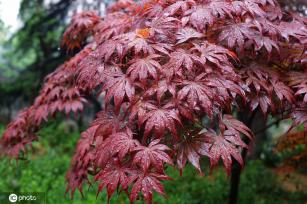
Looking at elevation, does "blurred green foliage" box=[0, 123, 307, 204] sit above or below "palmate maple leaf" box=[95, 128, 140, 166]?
below

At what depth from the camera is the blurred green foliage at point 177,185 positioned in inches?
196

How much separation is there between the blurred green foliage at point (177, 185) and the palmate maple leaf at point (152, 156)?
2741mm

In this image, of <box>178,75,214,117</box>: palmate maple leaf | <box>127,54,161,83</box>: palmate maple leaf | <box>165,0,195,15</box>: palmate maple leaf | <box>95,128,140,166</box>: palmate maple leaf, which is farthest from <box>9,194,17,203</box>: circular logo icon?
<box>178,75,214,117</box>: palmate maple leaf

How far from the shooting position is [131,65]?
208 centimetres

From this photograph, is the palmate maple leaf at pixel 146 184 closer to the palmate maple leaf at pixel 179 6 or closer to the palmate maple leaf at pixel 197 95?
the palmate maple leaf at pixel 197 95

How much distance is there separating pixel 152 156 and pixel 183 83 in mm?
414

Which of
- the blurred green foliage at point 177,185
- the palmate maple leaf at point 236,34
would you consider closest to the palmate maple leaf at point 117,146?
the palmate maple leaf at point 236,34

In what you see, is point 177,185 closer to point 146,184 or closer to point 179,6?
point 179,6

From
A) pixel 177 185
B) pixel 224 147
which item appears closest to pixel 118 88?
pixel 224 147

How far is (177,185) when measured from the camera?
5.79 meters

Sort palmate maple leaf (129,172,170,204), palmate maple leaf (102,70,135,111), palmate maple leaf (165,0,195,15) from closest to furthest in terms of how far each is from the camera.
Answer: palmate maple leaf (129,172,170,204) → palmate maple leaf (102,70,135,111) → palmate maple leaf (165,0,195,15)

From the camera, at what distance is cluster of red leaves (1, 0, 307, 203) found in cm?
188

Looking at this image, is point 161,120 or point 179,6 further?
point 179,6

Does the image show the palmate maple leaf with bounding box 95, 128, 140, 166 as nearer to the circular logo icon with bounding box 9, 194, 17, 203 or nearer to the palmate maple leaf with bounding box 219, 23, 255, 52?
the palmate maple leaf with bounding box 219, 23, 255, 52
